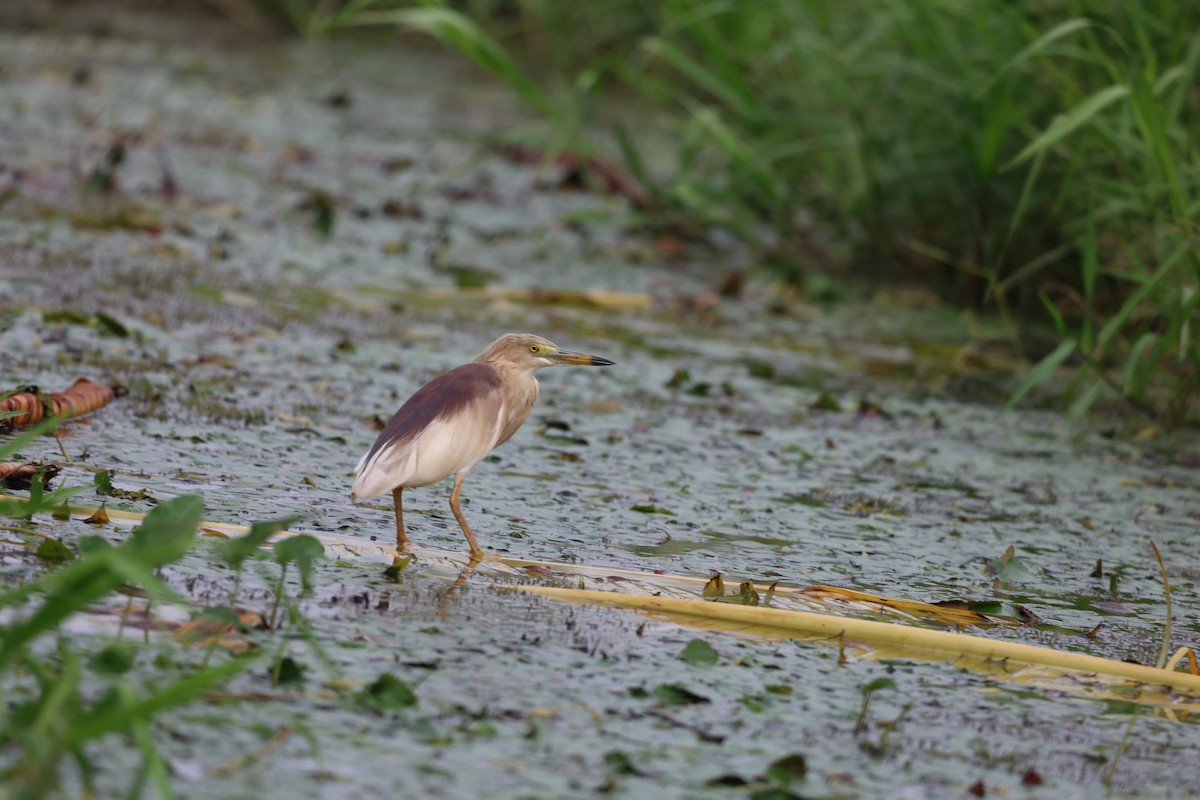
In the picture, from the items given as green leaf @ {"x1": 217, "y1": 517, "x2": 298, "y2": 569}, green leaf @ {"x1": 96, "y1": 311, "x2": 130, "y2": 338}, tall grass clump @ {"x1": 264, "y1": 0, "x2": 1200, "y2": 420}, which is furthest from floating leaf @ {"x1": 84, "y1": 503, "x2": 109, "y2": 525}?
tall grass clump @ {"x1": 264, "y1": 0, "x2": 1200, "y2": 420}

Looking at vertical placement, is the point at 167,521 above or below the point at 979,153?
below

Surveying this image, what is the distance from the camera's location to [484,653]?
2955 mm

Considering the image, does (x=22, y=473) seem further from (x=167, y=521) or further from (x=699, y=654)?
(x=699, y=654)

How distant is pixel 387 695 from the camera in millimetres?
2623

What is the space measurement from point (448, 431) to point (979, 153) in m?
3.62

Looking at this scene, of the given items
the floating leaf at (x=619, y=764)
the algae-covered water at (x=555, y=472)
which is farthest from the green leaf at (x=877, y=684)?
the floating leaf at (x=619, y=764)

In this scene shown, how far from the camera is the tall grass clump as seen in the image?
211 inches

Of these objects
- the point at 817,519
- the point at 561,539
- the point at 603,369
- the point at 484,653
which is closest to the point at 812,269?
the point at 603,369

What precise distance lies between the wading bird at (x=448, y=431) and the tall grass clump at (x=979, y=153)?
6.07 ft

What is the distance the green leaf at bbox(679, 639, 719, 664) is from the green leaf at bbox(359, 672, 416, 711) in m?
0.62

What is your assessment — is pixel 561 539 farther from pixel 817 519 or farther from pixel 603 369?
pixel 603 369

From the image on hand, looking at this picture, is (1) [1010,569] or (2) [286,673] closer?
(2) [286,673]

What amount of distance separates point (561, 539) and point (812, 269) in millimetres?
4504

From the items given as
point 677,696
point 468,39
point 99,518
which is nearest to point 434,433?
point 99,518
